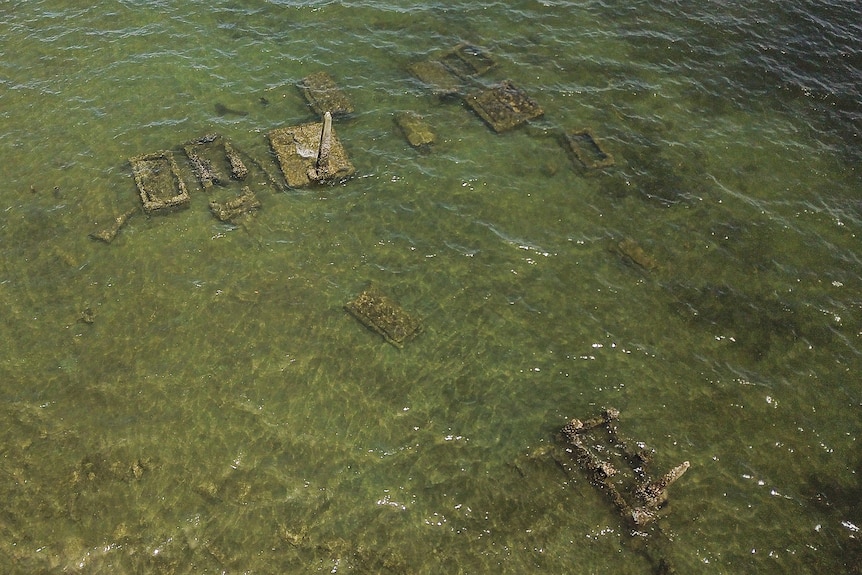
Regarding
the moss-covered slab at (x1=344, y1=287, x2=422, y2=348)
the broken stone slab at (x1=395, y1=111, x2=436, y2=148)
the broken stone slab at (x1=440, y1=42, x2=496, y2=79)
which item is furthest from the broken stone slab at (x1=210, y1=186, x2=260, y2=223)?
the broken stone slab at (x1=440, y1=42, x2=496, y2=79)

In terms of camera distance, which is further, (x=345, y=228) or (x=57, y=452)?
(x=345, y=228)

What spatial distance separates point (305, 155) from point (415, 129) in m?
4.66

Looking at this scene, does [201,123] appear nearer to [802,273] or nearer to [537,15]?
[537,15]

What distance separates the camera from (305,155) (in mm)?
22891

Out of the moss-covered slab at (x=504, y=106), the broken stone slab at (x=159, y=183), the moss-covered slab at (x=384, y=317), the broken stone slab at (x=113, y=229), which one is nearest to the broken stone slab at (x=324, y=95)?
the moss-covered slab at (x=504, y=106)

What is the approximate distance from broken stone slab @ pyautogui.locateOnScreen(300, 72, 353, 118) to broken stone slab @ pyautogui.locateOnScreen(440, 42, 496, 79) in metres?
5.39

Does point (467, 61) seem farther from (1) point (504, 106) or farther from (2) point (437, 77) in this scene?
(1) point (504, 106)

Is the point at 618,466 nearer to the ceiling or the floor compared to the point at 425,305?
nearer to the floor

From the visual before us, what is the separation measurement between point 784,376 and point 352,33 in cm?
2362

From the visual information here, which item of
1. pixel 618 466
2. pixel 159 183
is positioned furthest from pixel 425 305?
pixel 159 183

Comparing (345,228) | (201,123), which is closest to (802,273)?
(345,228)

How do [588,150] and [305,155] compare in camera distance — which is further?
[588,150]

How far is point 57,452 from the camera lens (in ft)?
52.7

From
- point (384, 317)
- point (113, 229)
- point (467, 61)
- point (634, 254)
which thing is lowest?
point (384, 317)
